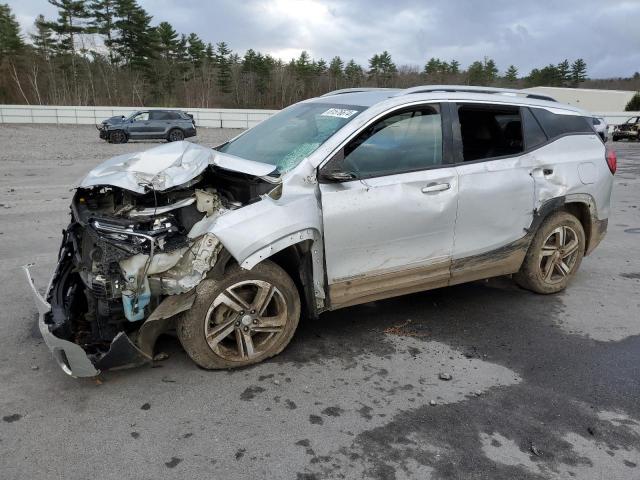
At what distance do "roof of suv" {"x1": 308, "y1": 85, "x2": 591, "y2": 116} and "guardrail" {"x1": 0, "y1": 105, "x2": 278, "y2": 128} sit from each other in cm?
2742

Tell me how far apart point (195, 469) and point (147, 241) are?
4.34 feet

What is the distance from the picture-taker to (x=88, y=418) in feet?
9.48

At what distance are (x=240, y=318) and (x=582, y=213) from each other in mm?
3513

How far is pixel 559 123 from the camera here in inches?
184

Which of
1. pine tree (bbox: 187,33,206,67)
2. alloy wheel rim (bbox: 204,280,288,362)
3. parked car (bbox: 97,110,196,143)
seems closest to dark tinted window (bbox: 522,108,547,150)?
alloy wheel rim (bbox: 204,280,288,362)


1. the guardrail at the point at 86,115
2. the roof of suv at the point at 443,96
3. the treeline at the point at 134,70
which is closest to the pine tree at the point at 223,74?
the treeline at the point at 134,70

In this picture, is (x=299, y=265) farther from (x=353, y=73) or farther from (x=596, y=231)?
(x=353, y=73)

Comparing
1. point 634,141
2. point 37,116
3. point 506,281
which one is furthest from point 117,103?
point 506,281

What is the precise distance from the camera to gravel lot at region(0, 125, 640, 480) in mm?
2580

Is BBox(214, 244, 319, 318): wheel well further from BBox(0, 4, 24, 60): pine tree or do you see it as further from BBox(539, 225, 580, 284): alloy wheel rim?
BBox(0, 4, 24, 60): pine tree

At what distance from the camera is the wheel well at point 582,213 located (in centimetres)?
482

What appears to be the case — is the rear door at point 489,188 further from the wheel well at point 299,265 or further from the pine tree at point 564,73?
the pine tree at point 564,73

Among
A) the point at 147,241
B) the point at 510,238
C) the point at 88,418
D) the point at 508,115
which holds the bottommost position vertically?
the point at 88,418

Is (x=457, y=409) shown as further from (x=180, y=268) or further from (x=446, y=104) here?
(x=446, y=104)
